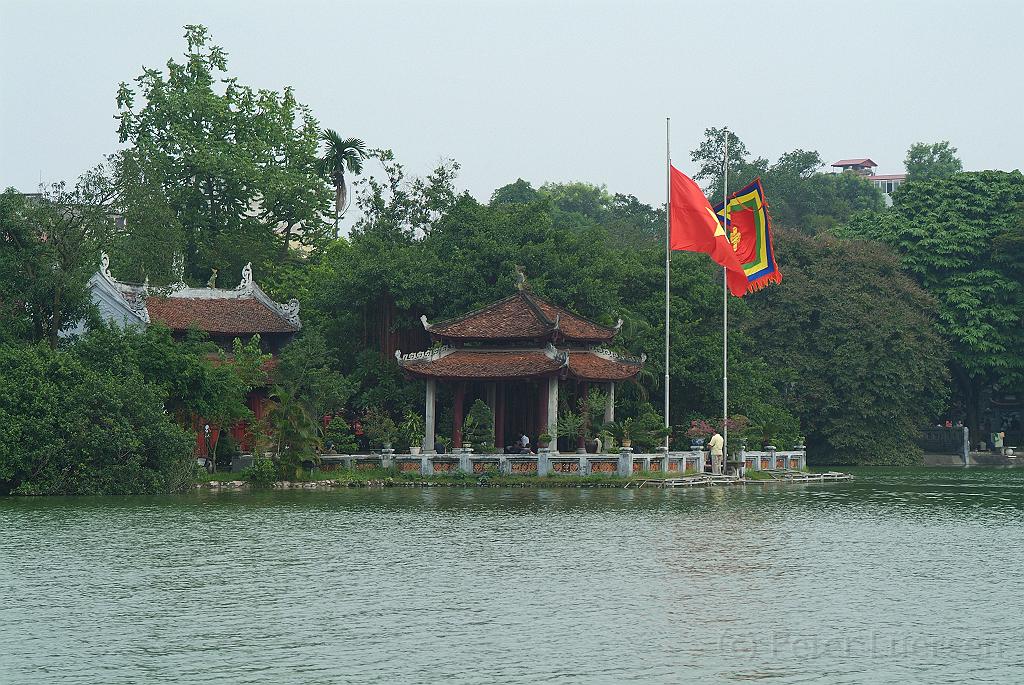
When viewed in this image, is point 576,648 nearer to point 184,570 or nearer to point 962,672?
point 962,672

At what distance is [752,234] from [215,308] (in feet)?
70.0

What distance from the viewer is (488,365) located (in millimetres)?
46156

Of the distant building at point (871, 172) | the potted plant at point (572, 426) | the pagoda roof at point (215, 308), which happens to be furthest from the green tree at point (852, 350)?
the distant building at point (871, 172)

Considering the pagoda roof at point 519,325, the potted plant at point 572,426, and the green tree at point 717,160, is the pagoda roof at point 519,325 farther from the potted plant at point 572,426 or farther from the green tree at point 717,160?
the green tree at point 717,160

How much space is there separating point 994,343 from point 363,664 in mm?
53240

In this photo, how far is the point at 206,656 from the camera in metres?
18.2


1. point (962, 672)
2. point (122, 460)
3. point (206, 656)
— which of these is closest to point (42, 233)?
point (122, 460)

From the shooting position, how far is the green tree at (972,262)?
214 feet

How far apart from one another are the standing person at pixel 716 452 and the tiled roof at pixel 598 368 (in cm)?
345

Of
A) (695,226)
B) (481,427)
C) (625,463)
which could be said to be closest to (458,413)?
(481,427)

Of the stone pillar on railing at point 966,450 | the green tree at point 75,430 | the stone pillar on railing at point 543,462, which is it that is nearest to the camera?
the green tree at point 75,430

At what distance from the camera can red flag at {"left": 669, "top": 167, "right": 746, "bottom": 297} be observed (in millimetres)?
43812

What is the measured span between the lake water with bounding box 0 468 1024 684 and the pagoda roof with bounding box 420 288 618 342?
9.95 meters

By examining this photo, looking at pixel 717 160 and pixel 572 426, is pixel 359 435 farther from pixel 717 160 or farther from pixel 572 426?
pixel 717 160
